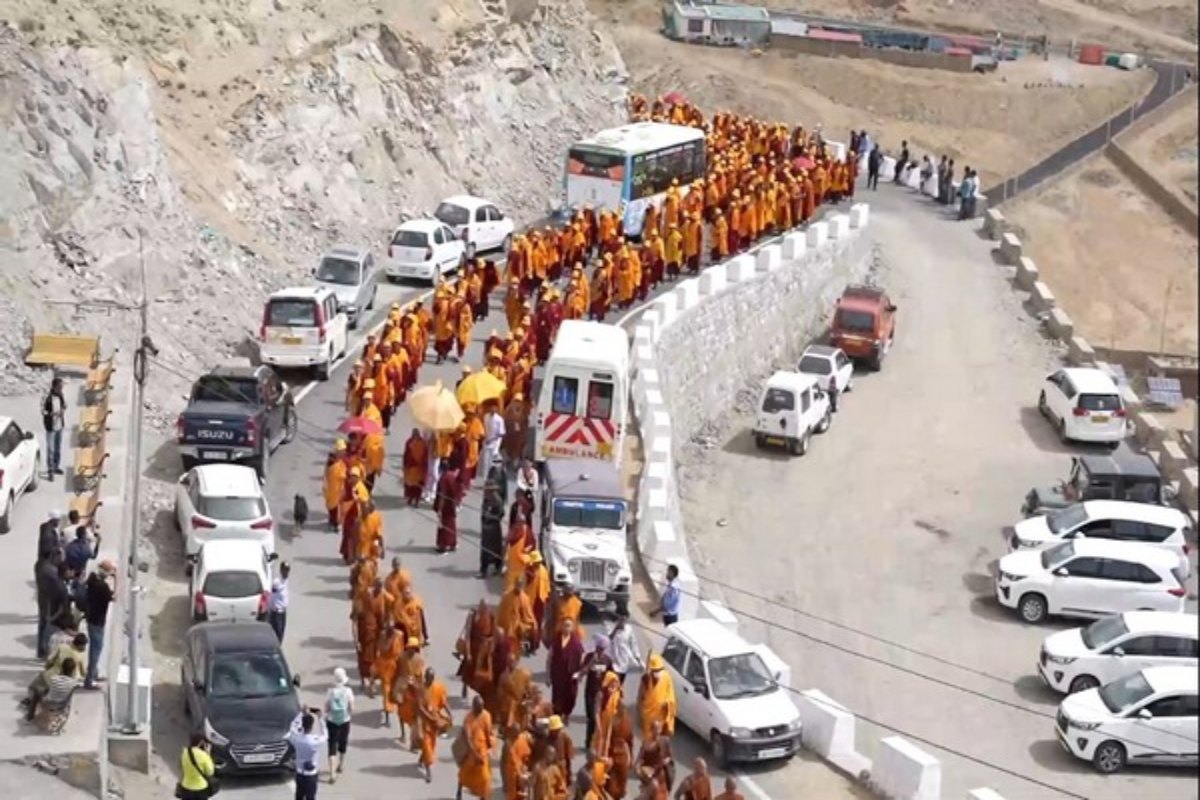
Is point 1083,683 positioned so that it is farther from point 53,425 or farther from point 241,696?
point 53,425

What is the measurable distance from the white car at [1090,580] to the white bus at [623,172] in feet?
48.9

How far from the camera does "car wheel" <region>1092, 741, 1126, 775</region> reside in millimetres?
26172

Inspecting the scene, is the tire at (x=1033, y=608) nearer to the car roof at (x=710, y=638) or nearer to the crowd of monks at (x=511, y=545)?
the crowd of monks at (x=511, y=545)

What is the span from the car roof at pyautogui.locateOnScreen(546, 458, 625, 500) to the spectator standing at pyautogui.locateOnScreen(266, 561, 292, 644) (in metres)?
4.47

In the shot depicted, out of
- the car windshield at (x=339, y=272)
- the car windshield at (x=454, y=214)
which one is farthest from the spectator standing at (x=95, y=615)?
the car windshield at (x=454, y=214)

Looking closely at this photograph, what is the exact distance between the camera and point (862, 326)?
1796 inches

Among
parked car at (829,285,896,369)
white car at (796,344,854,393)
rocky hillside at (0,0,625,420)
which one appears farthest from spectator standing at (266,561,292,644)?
parked car at (829,285,896,369)

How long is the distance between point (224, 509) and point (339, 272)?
1215 cm

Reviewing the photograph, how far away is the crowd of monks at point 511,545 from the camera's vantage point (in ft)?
67.8

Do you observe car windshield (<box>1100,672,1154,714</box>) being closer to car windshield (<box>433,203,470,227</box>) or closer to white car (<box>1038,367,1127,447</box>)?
white car (<box>1038,367,1127,447</box>)

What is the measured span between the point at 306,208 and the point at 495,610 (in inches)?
699

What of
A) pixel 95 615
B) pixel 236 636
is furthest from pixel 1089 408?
pixel 95 615

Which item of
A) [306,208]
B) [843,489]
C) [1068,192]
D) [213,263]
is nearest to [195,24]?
[306,208]

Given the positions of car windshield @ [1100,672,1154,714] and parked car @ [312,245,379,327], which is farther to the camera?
parked car @ [312,245,379,327]
